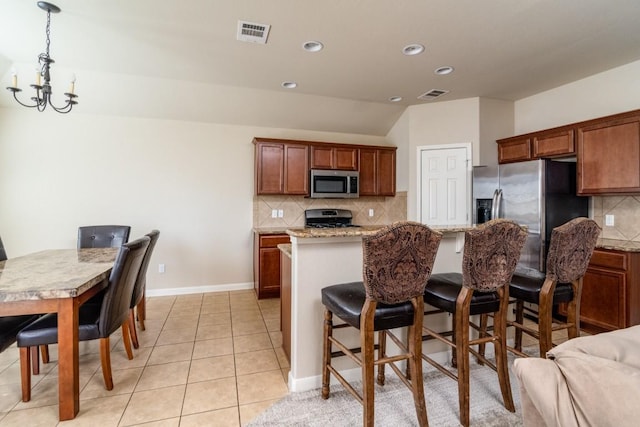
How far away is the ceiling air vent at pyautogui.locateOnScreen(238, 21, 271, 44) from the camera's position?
2.41 meters

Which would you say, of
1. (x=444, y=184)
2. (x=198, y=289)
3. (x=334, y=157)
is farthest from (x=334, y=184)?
(x=198, y=289)

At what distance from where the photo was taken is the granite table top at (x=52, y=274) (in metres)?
1.62

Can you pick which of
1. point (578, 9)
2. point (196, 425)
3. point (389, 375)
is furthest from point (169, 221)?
point (578, 9)

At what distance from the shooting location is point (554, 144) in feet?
11.1

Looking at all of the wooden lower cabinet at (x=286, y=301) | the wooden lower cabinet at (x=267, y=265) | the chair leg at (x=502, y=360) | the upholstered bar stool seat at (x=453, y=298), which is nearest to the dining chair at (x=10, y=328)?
the wooden lower cabinet at (x=286, y=301)

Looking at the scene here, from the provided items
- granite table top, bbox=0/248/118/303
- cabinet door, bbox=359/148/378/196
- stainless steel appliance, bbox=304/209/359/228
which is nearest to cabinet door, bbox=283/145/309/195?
stainless steel appliance, bbox=304/209/359/228

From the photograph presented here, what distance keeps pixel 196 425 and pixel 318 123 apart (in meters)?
4.01

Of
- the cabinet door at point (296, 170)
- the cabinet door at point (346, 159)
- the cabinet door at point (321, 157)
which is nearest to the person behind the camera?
the cabinet door at point (296, 170)

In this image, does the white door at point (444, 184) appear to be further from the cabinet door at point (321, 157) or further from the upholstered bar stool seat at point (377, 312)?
the upholstered bar stool seat at point (377, 312)

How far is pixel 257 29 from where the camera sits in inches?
97.2

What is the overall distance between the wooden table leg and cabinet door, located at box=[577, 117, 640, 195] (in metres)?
4.50

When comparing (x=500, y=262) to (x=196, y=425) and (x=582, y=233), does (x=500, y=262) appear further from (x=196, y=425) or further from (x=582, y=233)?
(x=196, y=425)

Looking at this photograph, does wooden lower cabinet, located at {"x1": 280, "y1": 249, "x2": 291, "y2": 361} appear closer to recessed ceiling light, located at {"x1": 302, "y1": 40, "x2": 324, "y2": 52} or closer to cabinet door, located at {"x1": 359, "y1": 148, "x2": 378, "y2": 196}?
recessed ceiling light, located at {"x1": 302, "y1": 40, "x2": 324, "y2": 52}

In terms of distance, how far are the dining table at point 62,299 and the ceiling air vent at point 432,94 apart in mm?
3932
